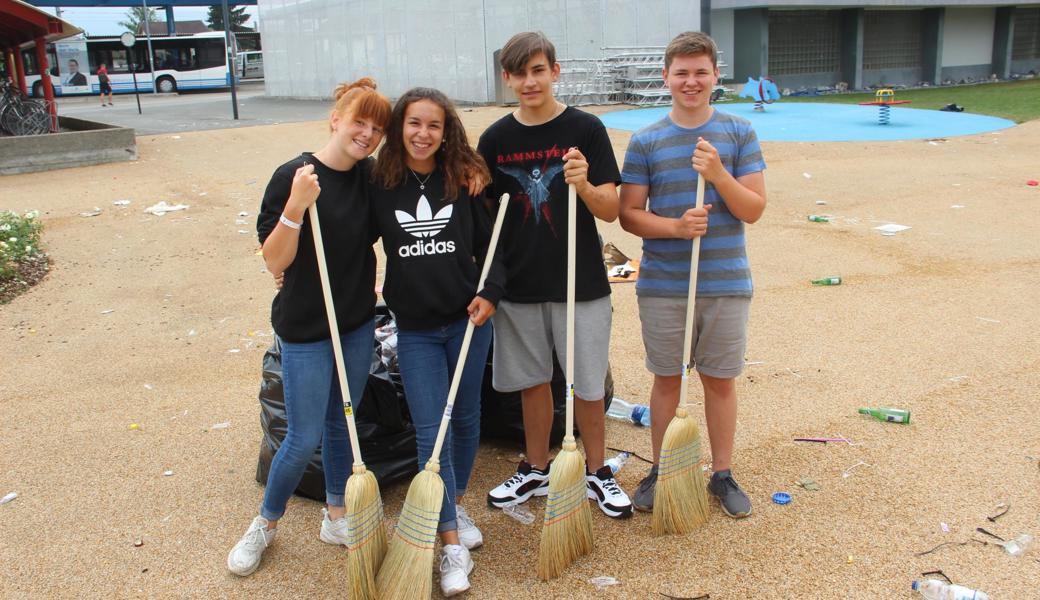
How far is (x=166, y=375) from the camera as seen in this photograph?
485cm

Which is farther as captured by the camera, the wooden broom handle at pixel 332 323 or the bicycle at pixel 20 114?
the bicycle at pixel 20 114

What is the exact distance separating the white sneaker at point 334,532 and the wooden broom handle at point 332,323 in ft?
1.50

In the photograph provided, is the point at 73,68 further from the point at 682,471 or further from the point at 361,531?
the point at 682,471

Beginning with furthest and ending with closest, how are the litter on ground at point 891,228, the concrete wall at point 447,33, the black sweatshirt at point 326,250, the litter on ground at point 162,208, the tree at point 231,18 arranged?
the tree at point 231,18 < the concrete wall at point 447,33 < the litter on ground at point 162,208 < the litter on ground at point 891,228 < the black sweatshirt at point 326,250

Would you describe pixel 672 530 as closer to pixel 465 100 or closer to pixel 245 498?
pixel 245 498

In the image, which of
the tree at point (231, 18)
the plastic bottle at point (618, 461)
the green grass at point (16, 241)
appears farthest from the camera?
the tree at point (231, 18)

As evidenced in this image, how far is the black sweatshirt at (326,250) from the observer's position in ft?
8.84

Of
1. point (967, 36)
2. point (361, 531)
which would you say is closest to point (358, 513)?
point (361, 531)

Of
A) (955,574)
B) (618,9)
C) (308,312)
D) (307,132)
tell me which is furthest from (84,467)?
(618,9)

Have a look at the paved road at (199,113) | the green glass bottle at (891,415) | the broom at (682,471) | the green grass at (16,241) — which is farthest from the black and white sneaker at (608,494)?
the paved road at (199,113)

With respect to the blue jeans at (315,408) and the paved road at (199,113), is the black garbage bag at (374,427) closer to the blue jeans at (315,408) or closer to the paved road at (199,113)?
the blue jeans at (315,408)

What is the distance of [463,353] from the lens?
2811 millimetres

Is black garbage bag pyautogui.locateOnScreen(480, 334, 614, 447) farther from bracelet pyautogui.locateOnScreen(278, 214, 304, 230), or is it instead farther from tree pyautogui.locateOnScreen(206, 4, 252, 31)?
tree pyautogui.locateOnScreen(206, 4, 252, 31)

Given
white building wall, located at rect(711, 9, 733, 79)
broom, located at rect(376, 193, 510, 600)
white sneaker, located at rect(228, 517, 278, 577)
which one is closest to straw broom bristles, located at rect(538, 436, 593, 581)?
broom, located at rect(376, 193, 510, 600)
